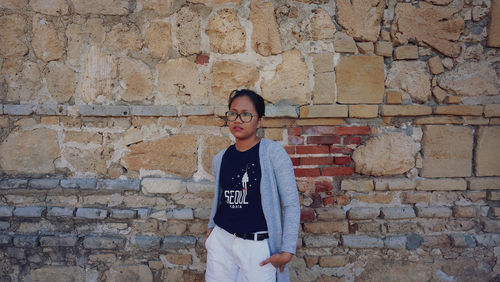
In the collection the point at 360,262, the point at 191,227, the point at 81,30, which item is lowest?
the point at 360,262

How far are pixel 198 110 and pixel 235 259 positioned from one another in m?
1.26

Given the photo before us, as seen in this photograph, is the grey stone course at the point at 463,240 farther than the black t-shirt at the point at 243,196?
Yes

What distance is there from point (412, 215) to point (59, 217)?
3021 mm

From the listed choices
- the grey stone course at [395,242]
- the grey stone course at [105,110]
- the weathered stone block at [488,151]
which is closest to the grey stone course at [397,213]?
the grey stone course at [395,242]

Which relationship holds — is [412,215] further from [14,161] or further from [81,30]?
[14,161]

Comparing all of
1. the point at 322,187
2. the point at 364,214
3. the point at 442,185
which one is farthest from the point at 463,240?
the point at 322,187

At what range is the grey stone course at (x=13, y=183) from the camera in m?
2.59

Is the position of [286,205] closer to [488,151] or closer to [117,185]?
[117,185]

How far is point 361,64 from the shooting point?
2.55 m

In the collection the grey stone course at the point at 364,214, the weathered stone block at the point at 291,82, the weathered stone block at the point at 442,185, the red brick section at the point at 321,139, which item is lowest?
the grey stone course at the point at 364,214

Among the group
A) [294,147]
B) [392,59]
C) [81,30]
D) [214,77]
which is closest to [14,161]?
[81,30]

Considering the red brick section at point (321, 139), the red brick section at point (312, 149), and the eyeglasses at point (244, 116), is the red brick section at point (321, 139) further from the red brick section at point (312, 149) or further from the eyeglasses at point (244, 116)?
the eyeglasses at point (244, 116)

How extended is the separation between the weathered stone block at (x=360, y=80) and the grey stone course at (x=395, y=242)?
116cm


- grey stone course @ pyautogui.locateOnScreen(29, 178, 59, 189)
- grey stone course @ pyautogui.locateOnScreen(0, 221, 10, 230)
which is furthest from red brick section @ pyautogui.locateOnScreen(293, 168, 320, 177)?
grey stone course @ pyautogui.locateOnScreen(0, 221, 10, 230)
